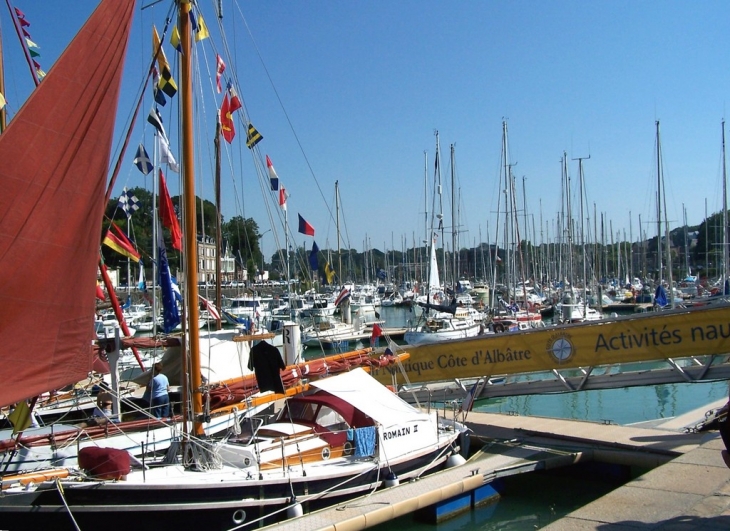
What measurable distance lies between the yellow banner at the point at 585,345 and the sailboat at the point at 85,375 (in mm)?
4332

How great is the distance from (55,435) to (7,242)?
239 inches

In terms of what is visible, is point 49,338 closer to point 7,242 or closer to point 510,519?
point 7,242

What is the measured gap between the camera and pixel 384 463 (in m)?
A: 13.9

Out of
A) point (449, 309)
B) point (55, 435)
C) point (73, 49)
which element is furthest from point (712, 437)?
point (449, 309)

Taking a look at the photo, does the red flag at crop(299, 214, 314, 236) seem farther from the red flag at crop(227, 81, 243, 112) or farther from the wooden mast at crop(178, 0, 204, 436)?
the wooden mast at crop(178, 0, 204, 436)

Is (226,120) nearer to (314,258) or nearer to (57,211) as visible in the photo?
(57,211)

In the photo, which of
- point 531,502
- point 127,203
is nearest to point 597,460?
point 531,502

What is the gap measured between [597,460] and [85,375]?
1184cm

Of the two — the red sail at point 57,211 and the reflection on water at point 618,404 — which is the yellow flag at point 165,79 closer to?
the red sail at point 57,211

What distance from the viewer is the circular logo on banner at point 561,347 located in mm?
17406

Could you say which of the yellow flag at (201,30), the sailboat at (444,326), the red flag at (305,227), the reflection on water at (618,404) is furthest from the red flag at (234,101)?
the sailboat at (444,326)

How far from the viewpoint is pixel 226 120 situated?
57.5 ft

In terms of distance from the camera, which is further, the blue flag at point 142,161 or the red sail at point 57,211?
the blue flag at point 142,161

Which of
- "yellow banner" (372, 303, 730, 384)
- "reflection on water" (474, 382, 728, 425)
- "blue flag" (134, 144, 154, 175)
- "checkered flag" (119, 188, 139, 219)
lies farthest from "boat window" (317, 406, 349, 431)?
"reflection on water" (474, 382, 728, 425)
